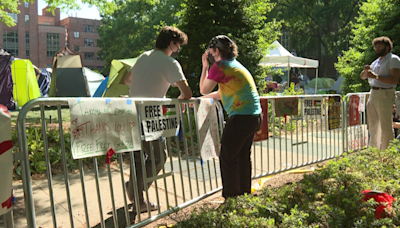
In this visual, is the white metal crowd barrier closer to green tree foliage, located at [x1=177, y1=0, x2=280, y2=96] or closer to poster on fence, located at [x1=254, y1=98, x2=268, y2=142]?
poster on fence, located at [x1=254, y1=98, x2=268, y2=142]

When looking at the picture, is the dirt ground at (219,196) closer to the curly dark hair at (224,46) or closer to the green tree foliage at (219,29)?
the curly dark hair at (224,46)

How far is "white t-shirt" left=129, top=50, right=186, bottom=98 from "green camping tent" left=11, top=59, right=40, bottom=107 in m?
13.6

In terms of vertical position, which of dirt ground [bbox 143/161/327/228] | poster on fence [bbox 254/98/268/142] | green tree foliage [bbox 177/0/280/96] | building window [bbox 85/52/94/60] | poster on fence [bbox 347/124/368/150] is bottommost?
dirt ground [bbox 143/161/327/228]

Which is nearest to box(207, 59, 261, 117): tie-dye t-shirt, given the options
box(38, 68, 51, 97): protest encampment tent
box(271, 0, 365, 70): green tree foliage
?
box(38, 68, 51, 97): protest encampment tent

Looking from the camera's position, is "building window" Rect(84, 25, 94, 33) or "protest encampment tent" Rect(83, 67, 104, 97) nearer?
"protest encampment tent" Rect(83, 67, 104, 97)

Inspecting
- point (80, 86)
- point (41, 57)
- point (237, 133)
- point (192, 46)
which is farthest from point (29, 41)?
point (237, 133)

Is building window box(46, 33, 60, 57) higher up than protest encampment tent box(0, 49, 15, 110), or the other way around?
building window box(46, 33, 60, 57)

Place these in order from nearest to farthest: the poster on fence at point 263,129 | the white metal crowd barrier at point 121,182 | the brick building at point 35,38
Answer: the white metal crowd barrier at point 121,182
the poster on fence at point 263,129
the brick building at point 35,38

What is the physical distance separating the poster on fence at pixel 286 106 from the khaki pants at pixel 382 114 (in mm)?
1434

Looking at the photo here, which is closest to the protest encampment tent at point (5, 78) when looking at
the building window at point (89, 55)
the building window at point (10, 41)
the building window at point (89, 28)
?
the building window at point (10, 41)

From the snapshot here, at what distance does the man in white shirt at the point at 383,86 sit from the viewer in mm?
5863

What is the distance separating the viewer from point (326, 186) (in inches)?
120

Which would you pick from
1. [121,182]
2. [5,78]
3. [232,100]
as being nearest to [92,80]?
[5,78]

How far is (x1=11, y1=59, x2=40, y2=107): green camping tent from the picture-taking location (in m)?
15.6
